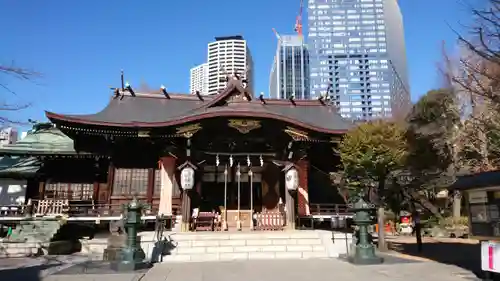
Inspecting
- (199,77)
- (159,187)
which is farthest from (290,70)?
(159,187)

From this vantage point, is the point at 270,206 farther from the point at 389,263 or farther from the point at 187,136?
the point at 389,263

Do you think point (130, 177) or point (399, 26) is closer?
point (130, 177)

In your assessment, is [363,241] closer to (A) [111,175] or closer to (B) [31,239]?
(B) [31,239]

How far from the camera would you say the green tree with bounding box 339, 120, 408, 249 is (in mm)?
17031

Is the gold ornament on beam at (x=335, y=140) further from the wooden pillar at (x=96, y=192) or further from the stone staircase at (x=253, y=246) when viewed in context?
the wooden pillar at (x=96, y=192)

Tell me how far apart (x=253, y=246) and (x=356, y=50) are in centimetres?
13717

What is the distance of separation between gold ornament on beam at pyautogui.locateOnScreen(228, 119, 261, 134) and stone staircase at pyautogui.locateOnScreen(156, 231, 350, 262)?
583 cm

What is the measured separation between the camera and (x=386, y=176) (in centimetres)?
1814

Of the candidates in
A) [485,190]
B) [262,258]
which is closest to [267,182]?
[262,258]

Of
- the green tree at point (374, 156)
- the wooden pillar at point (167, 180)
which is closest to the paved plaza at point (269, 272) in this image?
the green tree at point (374, 156)

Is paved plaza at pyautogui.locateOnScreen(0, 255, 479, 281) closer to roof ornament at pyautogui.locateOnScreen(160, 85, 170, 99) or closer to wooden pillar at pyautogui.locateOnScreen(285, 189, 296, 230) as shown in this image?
wooden pillar at pyautogui.locateOnScreen(285, 189, 296, 230)

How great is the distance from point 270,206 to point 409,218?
1320 centimetres

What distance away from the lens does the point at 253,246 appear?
14.8 meters

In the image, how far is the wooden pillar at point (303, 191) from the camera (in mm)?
20966
